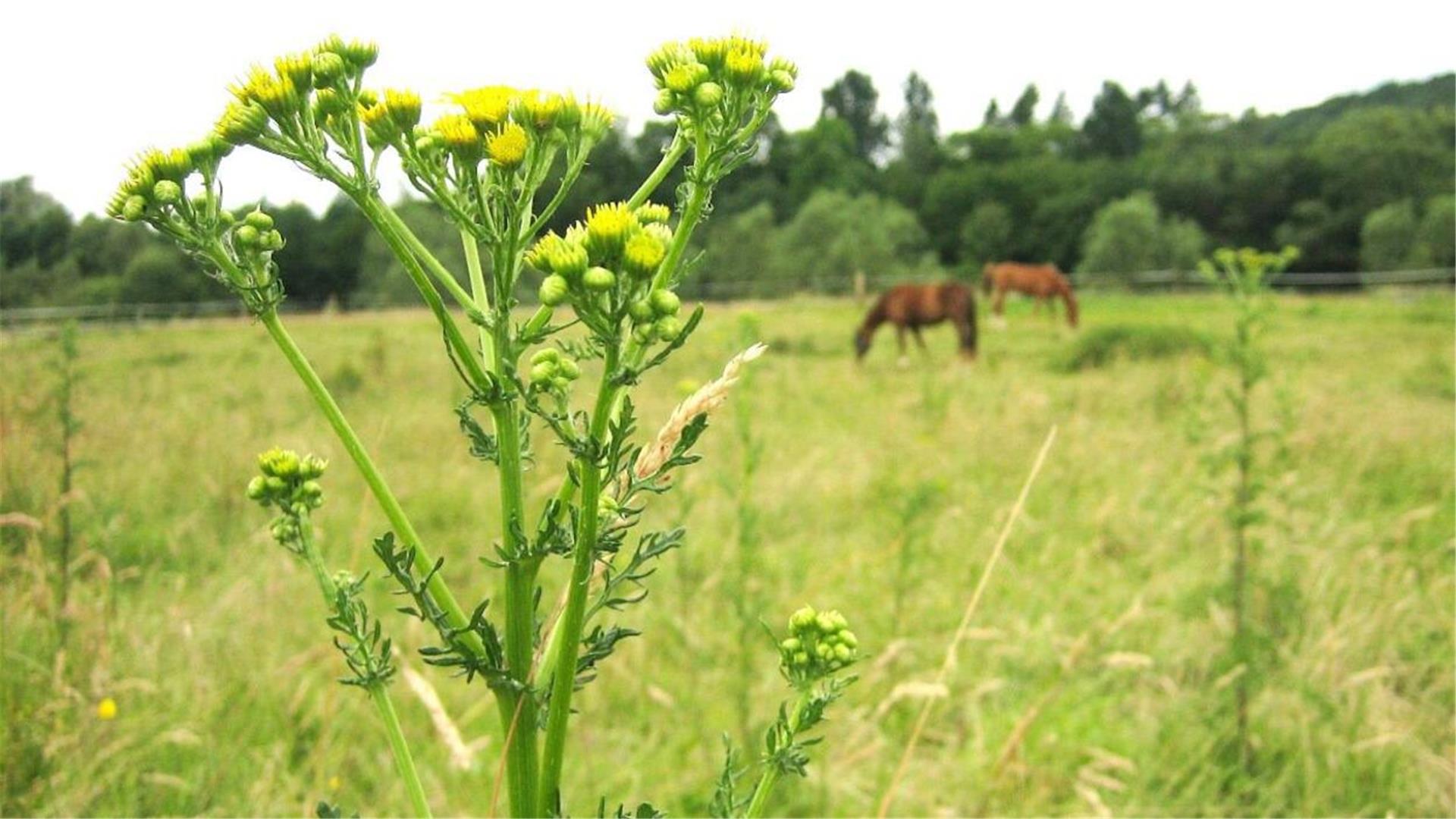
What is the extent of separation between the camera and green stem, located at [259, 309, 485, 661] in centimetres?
96

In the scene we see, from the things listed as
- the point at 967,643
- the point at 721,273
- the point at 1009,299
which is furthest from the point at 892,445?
the point at 721,273

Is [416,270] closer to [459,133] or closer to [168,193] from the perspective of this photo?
[459,133]

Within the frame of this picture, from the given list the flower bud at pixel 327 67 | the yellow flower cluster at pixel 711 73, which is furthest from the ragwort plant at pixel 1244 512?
the flower bud at pixel 327 67

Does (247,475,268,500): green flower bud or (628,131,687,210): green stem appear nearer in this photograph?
(628,131,687,210): green stem

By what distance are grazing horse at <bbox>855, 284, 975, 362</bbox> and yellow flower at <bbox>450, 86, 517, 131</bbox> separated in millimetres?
16296

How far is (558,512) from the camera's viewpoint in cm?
94

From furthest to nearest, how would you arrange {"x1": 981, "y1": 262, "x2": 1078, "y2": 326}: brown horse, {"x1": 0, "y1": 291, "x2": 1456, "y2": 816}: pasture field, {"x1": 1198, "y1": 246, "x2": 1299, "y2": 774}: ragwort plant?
{"x1": 981, "y1": 262, "x2": 1078, "y2": 326}: brown horse < {"x1": 1198, "y1": 246, "x2": 1299, "y2": 774}: ragwort plant < {"x1": 0, "y1": 291, "x2": 1456, "y2": 816}: pasture field

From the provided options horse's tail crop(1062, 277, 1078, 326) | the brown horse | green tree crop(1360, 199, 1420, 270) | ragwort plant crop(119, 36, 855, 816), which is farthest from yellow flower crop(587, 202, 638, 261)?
green tree crop(1360, 199, 1420, 270)

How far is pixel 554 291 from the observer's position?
0.90 m

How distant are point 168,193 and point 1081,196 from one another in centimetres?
7597

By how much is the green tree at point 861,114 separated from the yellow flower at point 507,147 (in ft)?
238

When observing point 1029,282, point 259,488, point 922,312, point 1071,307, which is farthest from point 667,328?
point 1029,282

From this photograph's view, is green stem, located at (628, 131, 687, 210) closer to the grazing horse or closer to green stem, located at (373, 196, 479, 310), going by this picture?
green stem, located at (373, 196, 479, 310)

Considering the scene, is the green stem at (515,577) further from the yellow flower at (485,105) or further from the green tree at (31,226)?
the green tree at (31,226)
